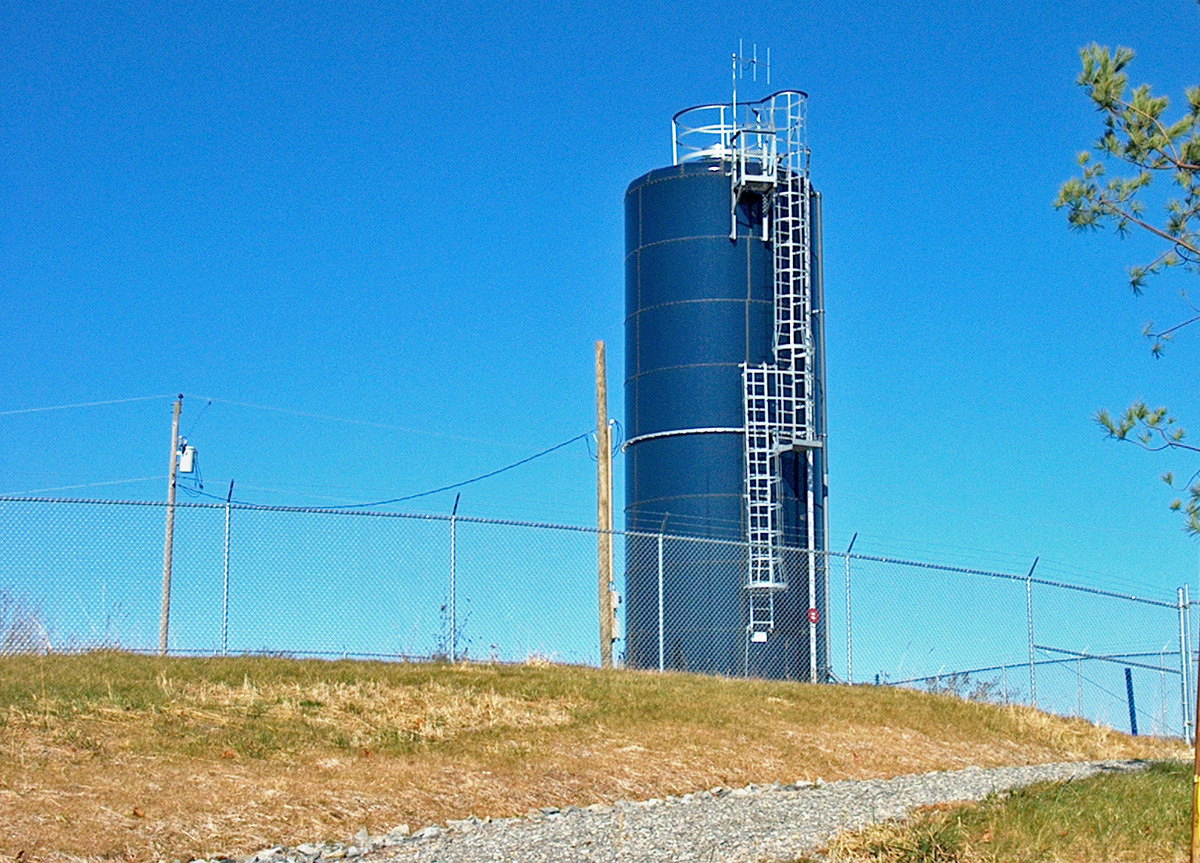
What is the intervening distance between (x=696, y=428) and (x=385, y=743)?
32.1ft

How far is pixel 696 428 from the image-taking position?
20.8 meters

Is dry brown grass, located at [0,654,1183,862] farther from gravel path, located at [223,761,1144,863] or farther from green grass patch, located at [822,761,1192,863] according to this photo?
green grass patch, located at [822,761,1192,863]

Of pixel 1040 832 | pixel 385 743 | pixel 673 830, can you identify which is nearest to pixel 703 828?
pixel 673 830

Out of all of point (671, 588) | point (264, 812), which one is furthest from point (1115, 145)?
point (671, 588)

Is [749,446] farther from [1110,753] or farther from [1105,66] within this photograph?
[1105,66]

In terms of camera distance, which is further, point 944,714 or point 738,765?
point 944,714

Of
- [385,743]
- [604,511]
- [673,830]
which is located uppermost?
[604,511]

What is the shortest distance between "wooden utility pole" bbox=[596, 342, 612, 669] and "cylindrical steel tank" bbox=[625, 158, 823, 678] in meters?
0.40

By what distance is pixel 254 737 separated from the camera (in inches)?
452

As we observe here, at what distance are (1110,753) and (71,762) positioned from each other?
11081 millimetres

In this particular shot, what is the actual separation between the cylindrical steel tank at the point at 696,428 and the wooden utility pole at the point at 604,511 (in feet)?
1.32

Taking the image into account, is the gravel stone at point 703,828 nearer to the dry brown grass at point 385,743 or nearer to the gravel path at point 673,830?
the gravel path at point 673,830

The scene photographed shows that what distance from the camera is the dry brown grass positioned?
9.46 meters

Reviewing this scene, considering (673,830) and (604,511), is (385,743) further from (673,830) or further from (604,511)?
(604,511)
